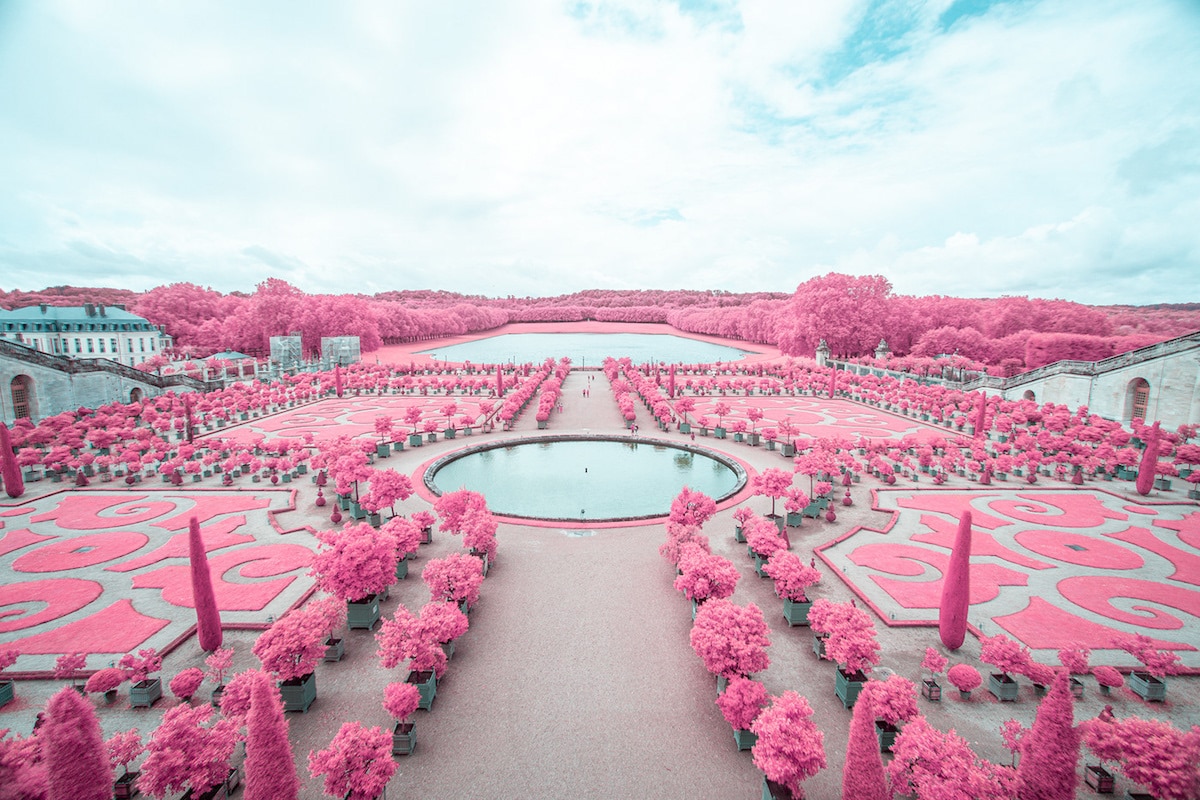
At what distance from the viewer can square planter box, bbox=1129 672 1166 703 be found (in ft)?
38.5

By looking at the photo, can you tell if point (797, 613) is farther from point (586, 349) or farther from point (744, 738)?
point (586, 349)

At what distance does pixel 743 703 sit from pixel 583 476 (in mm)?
20100

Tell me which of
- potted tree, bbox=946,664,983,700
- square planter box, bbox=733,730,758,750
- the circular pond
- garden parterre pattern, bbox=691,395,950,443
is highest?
potted tree, bbox=946,664,983,700

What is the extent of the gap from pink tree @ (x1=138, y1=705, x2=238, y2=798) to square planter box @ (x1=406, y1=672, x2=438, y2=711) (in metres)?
3.59

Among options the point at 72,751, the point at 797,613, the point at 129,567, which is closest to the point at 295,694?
the point at 72,751

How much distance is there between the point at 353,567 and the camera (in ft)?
45.2

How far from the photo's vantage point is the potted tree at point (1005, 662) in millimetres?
11555

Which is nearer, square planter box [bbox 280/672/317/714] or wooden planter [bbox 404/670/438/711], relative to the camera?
square planter box [bbox 280/672/317/714]

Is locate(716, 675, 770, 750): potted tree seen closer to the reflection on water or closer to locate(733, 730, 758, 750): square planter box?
locate(733, 730, 758, 750): square planter box

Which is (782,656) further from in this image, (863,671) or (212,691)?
(212,691)

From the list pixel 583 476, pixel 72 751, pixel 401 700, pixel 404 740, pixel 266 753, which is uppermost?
pixel 72 751

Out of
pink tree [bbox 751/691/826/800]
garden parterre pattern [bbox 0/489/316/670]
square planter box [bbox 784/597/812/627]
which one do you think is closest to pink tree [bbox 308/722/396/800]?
pink tree [bbox 751/691/826/800]

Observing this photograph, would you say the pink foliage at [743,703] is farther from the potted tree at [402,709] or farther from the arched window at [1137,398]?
the arched window at [1137,398]

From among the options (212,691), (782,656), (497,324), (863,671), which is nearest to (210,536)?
(212,691)
